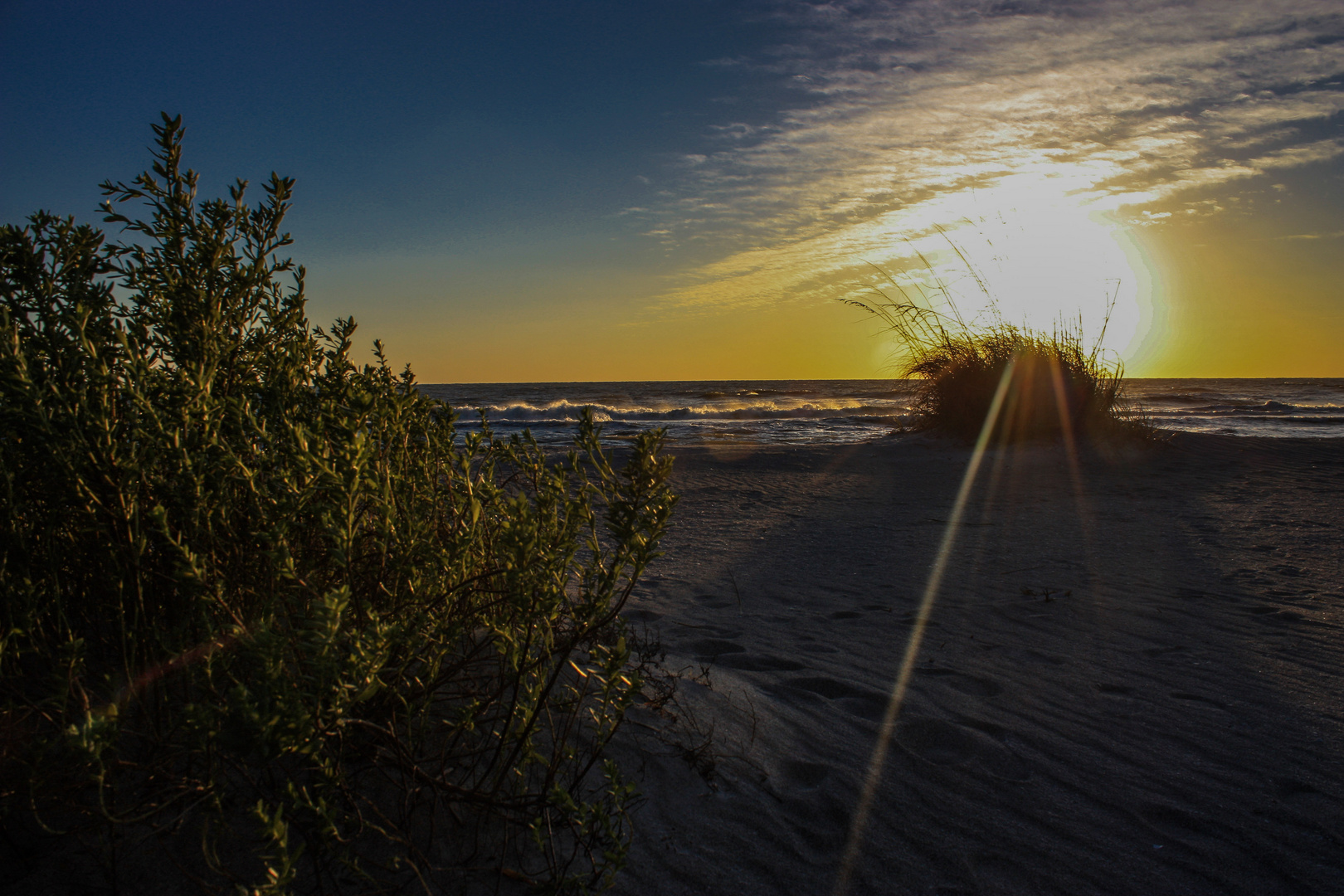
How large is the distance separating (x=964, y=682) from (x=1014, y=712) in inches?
10.2

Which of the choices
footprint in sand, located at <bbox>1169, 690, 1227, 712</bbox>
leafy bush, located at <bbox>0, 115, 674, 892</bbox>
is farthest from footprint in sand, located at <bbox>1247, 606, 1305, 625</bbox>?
leafy bush, located at <bbox>0, 115, 674, 892</bbox>

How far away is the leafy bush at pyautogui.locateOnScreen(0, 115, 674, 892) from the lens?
4.29 ft

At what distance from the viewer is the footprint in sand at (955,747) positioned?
2.30m

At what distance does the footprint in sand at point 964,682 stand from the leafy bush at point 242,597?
1.62 metres

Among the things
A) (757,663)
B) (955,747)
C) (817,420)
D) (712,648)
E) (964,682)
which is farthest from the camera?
(817,420)

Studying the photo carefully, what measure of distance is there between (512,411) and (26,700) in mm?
24904

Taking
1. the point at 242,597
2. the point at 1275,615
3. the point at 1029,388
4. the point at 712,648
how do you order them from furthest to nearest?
1. the point at 1029,388
2. the point at 1275,615
3. the point at 712,648
4. the point at 242,597

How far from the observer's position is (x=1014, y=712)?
8.67ft

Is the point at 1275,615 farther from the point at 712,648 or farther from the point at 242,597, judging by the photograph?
the point at 242,597

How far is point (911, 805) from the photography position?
2088 mm

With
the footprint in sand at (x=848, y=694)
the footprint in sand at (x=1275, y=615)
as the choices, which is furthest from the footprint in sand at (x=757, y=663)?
the footprint in sand at (x=1275, y=615)

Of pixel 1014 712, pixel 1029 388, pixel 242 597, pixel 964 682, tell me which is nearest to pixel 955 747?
pixel 1014 712

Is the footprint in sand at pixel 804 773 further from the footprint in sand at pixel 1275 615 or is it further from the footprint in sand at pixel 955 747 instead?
the footprint in sand at pixel 1275 615

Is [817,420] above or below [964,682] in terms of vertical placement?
above
